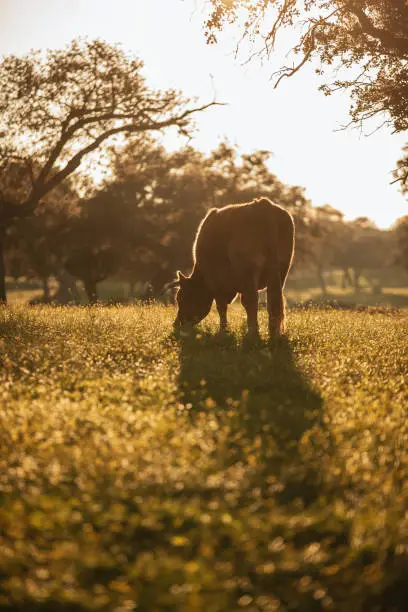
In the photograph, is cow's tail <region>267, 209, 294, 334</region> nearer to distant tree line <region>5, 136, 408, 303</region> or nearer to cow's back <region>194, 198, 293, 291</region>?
cow's back <region>194, 198, 293, 291</region>

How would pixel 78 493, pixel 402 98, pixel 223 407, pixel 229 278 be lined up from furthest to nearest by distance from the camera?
1. pixel 402 98
2. pixel 229 278
3. pixel 223 407
4. pixel 78 493

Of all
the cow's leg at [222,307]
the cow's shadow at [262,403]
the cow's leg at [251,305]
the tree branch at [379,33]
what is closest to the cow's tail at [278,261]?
the cow's leg at [251,305]

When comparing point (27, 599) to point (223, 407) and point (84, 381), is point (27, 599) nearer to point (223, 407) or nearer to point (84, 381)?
point (223, 407)

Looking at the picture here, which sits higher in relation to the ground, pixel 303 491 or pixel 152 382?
pixel 152 382

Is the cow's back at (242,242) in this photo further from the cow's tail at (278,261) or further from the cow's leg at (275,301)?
the cow's leg at (275,301)

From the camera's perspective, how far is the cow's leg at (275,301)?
12.4 metres

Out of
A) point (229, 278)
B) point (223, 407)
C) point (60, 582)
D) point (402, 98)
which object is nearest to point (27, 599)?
point (60, 582)

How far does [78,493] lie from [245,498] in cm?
139

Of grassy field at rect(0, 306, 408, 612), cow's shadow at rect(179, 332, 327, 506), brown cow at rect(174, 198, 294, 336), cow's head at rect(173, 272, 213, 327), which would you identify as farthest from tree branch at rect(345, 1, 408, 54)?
grassy field at rect(0, 306, 408, 612)

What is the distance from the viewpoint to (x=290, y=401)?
7.62 metres

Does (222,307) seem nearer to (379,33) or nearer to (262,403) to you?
(262,403)

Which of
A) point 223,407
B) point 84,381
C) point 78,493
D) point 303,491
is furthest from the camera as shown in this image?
point 84,381

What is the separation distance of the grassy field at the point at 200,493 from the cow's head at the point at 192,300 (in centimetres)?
533

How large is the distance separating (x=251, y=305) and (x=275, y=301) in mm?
661
